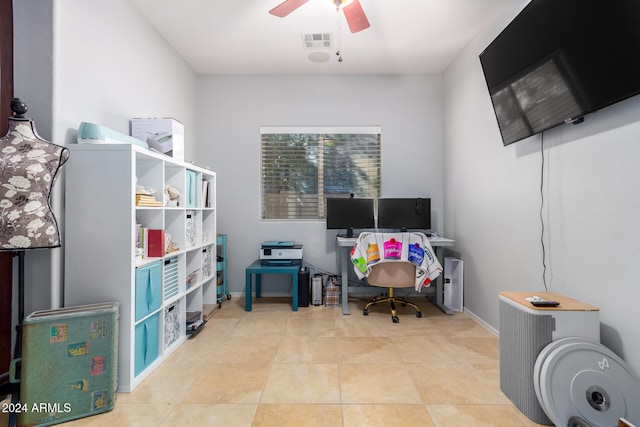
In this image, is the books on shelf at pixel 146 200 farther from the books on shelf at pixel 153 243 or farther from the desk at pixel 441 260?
the desk at pixel 441 260

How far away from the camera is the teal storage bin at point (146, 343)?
1.93 metres

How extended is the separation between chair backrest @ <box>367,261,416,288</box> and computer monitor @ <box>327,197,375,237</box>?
70 cm

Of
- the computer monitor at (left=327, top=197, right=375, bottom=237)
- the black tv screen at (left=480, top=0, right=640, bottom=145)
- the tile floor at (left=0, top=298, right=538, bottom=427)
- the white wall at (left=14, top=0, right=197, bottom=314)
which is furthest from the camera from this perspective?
the computer monitor at (left=327, top=197, right=375, bottom=237)

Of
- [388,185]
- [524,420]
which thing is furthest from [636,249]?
[388,185]

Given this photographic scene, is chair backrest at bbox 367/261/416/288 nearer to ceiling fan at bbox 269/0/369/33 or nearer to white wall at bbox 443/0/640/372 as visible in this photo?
white wall at bbox 443/0/640/372

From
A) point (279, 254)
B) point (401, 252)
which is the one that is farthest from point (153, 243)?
point (401, 252)

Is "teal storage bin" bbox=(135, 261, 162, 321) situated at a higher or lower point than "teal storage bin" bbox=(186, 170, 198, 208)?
lower

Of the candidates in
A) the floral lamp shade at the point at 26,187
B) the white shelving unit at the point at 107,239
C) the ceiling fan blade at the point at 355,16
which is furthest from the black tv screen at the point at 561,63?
the floral lamp shade at the point at 26,187

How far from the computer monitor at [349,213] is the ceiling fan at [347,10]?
1.80 m

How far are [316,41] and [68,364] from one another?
10.5ft

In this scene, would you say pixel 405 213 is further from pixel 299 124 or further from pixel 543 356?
pixel 543 356

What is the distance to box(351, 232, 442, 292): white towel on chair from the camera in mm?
2936

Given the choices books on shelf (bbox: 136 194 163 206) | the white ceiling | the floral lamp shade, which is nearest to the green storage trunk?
the floral lamp shade

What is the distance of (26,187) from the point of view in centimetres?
148
